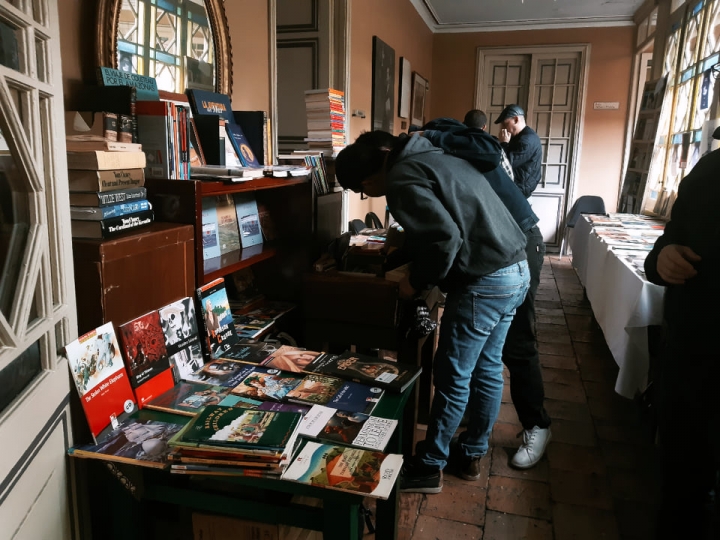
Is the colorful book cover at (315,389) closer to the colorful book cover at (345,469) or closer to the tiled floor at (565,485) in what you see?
the colorful book cover at (345,469)

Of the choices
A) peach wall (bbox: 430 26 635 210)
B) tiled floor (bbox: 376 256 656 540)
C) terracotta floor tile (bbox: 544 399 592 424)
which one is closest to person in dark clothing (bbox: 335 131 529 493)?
tiled floor (bbox: 376 256 656 540)

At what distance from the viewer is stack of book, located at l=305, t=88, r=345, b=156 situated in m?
2.76

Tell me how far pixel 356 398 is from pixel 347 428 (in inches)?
6.7

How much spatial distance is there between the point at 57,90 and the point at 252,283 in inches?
57.1

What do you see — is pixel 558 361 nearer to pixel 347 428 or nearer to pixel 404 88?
Result: pixel 347 428

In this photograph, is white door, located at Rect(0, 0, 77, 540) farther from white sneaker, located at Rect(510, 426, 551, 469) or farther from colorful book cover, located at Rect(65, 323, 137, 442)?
white sneaker, located at Rect(510, 426, 551, 469)

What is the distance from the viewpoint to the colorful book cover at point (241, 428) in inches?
46.6

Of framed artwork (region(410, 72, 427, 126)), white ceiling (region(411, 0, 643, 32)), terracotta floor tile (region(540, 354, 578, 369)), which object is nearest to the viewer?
terracotta floor tile (region(540, 354, 578, 369))

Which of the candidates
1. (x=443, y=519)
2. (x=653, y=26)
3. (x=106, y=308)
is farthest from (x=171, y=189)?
(x=653, y=26)

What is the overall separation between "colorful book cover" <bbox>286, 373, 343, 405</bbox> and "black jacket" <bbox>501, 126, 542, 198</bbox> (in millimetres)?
2411

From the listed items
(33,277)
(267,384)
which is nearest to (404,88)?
(267,384)

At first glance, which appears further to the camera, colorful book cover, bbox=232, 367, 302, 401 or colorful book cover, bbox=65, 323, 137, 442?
colorful book cover, bbox=232, 367, 302, 401

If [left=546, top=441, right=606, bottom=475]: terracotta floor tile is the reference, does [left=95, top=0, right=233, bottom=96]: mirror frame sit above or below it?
above

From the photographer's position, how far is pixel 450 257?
1.73m
